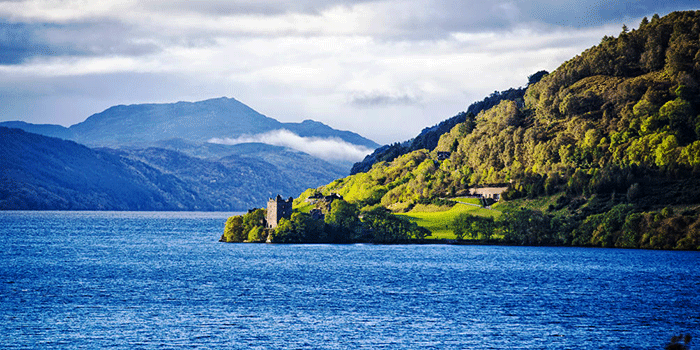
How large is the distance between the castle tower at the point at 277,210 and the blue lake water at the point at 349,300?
79.5ft

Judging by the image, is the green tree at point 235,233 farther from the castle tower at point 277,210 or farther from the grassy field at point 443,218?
the grassy field at point 443,218

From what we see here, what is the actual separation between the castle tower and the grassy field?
102ft

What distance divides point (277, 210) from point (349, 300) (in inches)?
3407

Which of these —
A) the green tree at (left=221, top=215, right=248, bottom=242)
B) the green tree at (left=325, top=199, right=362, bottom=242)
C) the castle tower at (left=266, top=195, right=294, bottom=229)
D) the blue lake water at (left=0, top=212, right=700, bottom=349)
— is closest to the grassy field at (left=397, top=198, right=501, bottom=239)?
the green tree at (left=325, top=199, right=362, bottom=242)

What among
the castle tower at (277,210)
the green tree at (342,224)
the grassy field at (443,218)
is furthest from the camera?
the grassy field at (443,218)

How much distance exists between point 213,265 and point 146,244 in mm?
58184

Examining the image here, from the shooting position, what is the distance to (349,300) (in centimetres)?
8294

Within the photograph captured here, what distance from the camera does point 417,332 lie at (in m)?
64.6

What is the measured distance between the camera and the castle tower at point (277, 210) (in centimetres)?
16712

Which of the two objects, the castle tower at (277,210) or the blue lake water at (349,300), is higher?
the castle tower at (277,210)

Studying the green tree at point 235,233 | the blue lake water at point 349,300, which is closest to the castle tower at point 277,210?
the green tree at point 235,233

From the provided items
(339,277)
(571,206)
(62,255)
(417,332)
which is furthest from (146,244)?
(417,332)

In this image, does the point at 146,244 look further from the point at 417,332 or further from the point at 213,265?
the point at 417,332

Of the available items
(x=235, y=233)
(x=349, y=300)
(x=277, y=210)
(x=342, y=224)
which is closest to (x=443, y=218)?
(x=342, y=224)
